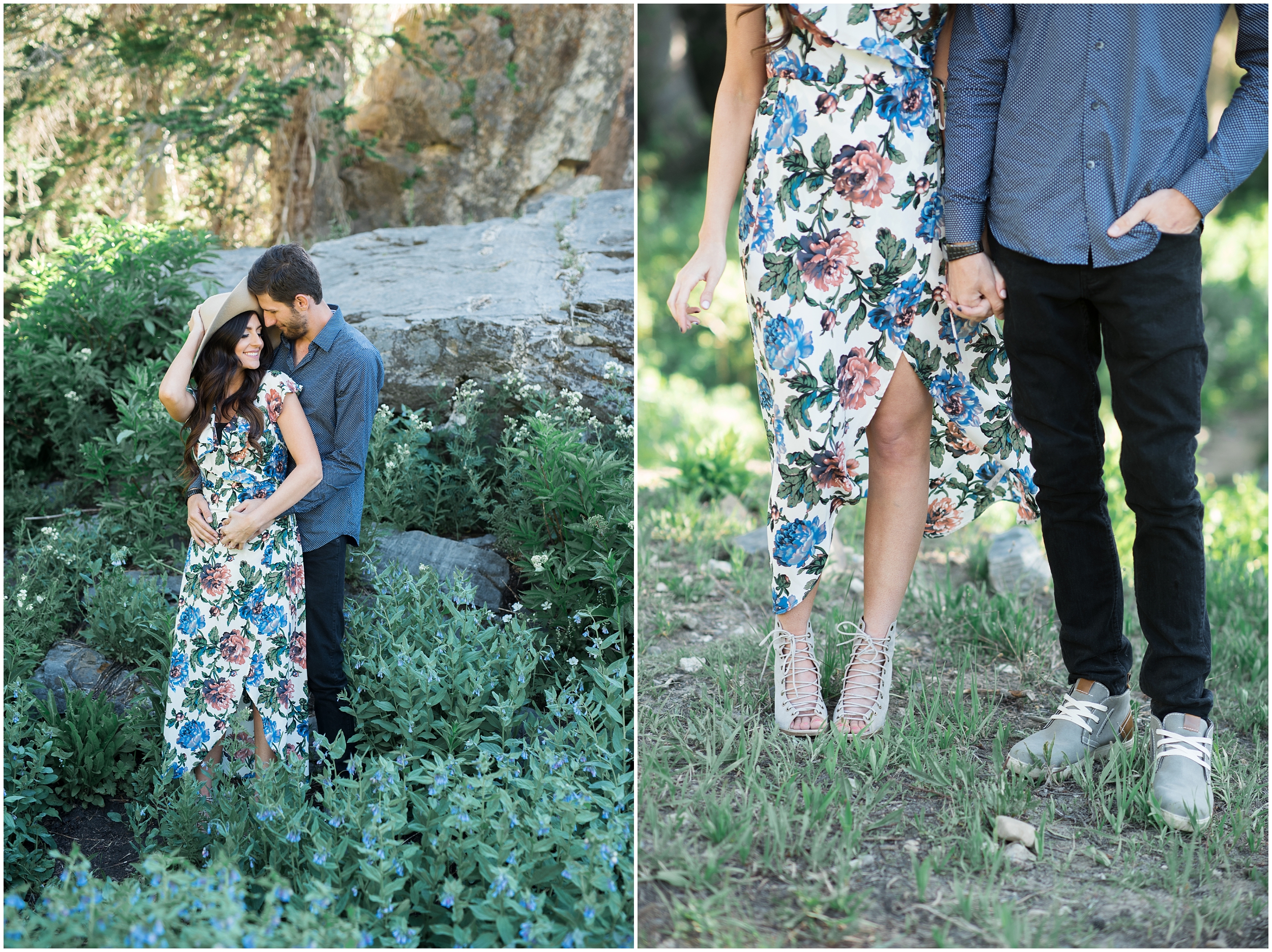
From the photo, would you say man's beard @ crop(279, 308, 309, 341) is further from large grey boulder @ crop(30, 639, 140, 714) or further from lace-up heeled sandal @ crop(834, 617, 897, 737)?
lace-up heeled sandal @ crop(834, 617, 897, 737)

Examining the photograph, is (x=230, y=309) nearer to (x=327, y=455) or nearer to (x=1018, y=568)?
(x=327, y=455)

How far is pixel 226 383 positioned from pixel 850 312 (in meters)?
1.54

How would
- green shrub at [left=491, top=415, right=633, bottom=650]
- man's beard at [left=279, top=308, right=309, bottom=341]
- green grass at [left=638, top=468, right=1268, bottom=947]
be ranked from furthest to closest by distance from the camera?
green shrub at [left=491, top=415, right=633, bottom=650] → man's beard at [left=279, top=308, right=309, bottom=341] → green grass at [left=638, top=468, right=1268, bottom=947]

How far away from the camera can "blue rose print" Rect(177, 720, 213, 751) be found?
2.56 m

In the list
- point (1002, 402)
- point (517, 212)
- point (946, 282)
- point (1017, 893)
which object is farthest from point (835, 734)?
point (517, 212)

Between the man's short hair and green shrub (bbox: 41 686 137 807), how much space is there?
1.24m

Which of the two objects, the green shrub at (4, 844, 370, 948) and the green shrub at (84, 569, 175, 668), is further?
the green shrub at (84, 569, 175, 668)

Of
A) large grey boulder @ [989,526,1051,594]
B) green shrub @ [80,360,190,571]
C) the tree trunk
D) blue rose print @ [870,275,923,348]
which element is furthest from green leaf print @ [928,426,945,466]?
the tree trunk

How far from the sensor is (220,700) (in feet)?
8.39

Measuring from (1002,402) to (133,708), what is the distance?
2456mm

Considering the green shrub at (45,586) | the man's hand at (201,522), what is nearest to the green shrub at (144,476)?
the green shrub at (45,586)

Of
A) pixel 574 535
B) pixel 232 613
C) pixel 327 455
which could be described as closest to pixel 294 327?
pixel 327 455

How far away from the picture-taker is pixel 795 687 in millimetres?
2430

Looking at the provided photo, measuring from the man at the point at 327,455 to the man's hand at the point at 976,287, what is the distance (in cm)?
147
